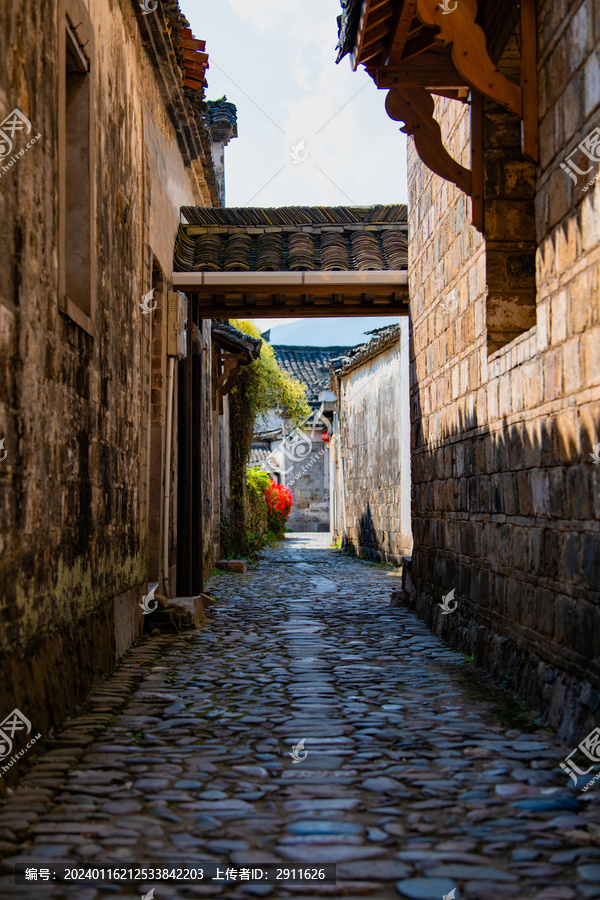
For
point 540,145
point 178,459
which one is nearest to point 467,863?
point 540,145

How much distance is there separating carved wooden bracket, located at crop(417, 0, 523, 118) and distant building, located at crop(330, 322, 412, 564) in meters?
8.42

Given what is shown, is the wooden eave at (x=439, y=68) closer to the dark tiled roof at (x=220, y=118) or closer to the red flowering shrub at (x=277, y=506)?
the dark tiled roof at (x=220, y=118)

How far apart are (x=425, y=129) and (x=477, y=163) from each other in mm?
455

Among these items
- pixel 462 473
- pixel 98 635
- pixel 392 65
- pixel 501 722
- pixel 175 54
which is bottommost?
pixel 501 722

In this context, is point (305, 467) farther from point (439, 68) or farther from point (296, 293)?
point (439, 68)

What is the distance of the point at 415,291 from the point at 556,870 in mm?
6661

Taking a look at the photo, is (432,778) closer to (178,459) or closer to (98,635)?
(98,635)

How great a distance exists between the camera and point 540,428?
168 inches

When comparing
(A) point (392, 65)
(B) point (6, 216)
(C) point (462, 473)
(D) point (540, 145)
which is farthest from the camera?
(C) point (462, 473)

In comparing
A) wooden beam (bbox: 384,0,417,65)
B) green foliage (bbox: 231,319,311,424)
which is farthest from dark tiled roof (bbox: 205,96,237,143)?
wooden beam (bbox: 384,0,417,65)

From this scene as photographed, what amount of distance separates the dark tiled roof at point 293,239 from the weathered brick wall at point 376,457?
352 centimetres

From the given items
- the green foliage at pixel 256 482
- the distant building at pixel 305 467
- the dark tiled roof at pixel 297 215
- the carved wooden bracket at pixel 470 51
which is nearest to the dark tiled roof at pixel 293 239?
the dark tiled roof at pixel 297 215

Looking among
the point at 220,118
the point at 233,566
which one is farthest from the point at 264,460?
the point at 233,566

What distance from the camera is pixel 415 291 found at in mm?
8398
